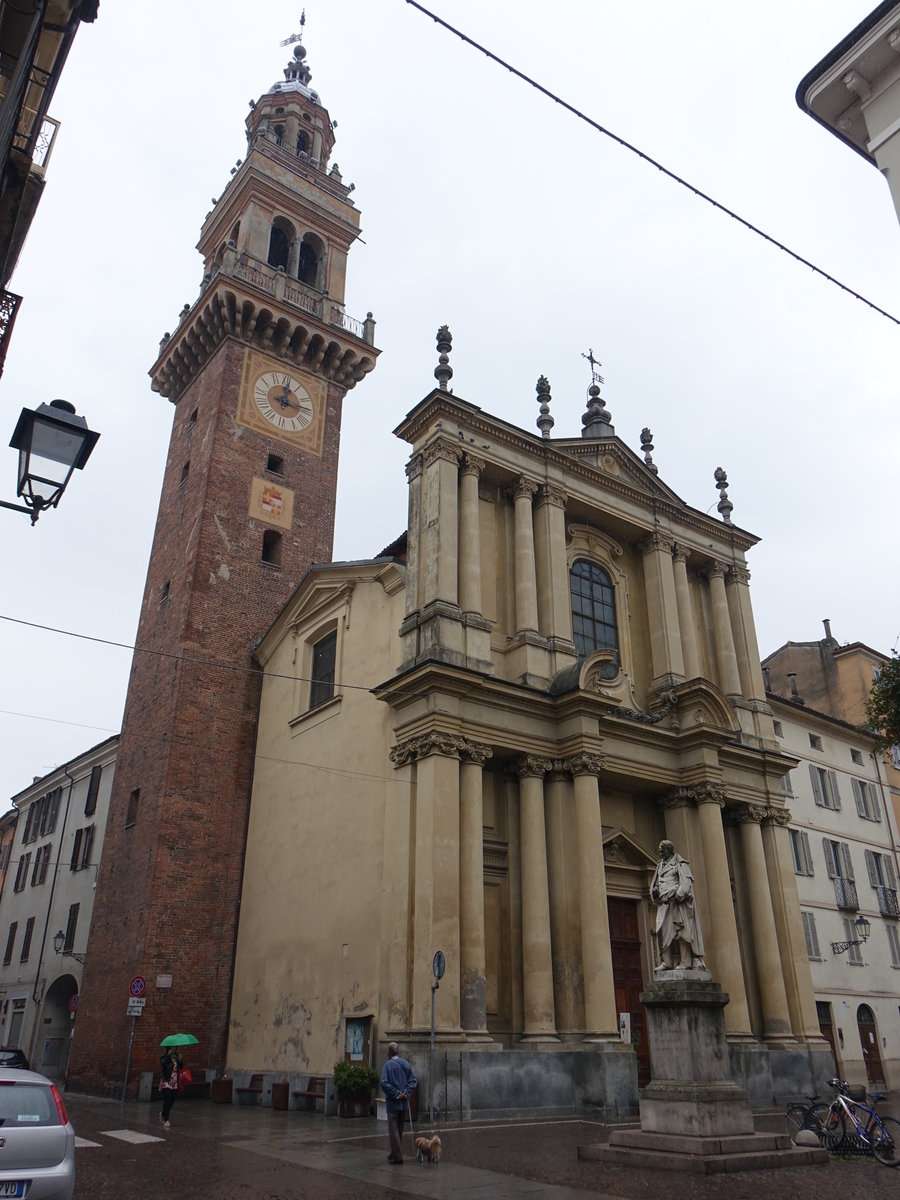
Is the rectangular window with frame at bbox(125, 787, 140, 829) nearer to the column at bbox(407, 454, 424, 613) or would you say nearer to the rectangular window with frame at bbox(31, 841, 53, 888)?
the column at bbox(407, 454, 424, 613)

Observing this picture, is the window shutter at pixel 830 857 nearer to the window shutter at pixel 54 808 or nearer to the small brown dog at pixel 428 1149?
the small brown dog at pixel 428 1149

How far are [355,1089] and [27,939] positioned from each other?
23774 millimetres

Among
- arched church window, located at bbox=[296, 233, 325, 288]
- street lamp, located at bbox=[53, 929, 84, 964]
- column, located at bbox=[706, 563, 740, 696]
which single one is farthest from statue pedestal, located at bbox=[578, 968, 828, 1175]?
arched church window, located at bbox=[296, 233, 325, 288]

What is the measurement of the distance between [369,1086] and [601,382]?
18706mm

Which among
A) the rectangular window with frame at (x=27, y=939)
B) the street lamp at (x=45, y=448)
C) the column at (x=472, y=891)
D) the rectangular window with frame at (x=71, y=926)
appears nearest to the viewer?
the street lamp at (x=45, y=448)

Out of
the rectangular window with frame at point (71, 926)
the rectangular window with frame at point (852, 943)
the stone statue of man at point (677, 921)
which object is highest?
the rectangular window with frame at point (71, 926)

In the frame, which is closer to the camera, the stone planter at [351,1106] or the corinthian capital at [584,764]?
the stone planter at [351,1106]

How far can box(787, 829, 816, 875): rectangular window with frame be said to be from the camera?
90.6ft

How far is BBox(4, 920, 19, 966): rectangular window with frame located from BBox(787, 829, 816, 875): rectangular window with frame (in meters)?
28.3

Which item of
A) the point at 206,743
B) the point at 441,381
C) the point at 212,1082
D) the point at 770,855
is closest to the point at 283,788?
the point at 206,743

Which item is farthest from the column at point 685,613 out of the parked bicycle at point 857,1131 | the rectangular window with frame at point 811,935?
the parked bicycle at point 857,1131

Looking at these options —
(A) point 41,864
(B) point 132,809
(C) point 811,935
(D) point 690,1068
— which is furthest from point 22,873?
(D) point 690,1068

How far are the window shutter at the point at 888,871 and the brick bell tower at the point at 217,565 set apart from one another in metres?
20.5

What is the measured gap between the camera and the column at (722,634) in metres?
24.4
